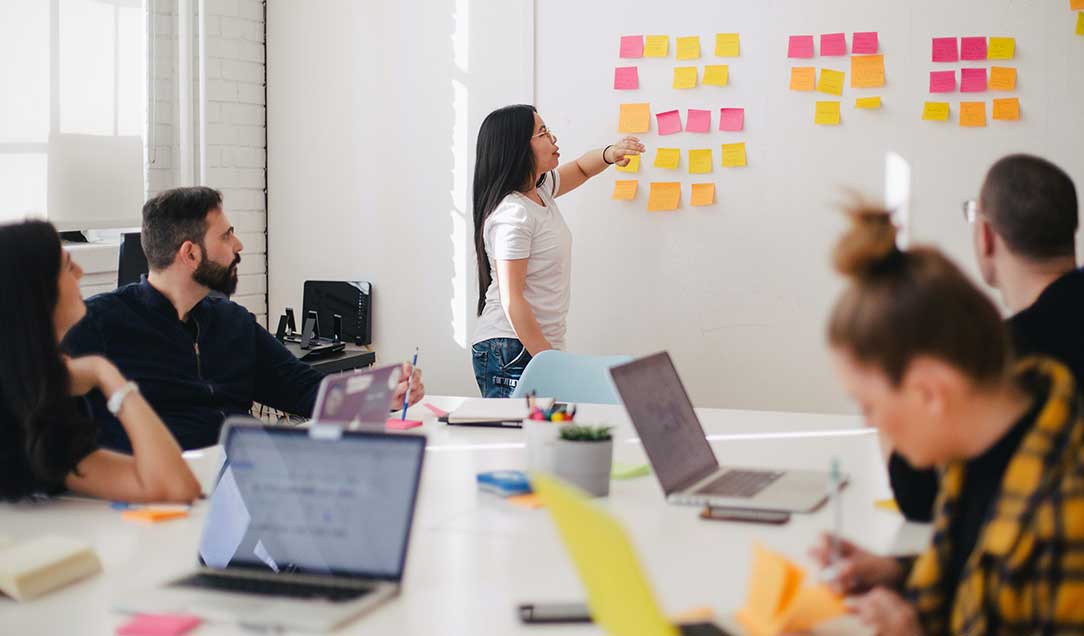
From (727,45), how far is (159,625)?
3.23 meters

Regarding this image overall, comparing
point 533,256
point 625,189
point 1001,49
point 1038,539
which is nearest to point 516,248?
point 533,256

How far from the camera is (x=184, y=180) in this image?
4410 mm

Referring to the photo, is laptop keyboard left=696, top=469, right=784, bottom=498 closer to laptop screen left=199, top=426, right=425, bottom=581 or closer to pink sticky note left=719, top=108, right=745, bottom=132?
laptop screen left=199, top=426, right=425, bottom=581

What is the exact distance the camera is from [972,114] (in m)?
3.83

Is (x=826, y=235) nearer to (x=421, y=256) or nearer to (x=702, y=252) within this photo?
(x=702, y=252)

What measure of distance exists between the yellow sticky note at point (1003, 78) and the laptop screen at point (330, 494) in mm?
3037

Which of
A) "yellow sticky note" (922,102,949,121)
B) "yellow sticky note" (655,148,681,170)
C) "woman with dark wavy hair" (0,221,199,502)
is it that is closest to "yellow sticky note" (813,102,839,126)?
"yellow sticky note" (922,102,949,121)

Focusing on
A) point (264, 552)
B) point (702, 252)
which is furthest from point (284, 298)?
point (264, 552)

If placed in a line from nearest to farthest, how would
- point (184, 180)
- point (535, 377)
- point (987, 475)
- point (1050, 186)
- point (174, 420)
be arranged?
1. point (987, 475)
2. point (1050, 186)
3. point (174, 420)
4. point (535, 377)
5. point (184, 180)

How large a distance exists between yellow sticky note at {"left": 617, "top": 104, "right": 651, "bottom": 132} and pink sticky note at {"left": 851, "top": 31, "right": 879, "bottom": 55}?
753 mm

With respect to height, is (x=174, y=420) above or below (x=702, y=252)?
below

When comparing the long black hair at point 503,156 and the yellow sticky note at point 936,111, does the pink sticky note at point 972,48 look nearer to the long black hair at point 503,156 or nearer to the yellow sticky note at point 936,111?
the yellow sticky note at point 936,111

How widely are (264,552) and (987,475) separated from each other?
40.1 inches

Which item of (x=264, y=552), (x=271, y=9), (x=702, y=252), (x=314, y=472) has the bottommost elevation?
(x=264, y=552)
